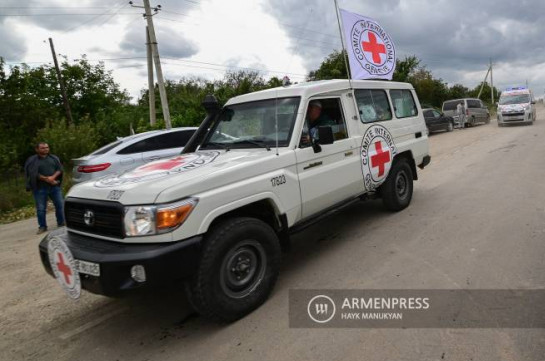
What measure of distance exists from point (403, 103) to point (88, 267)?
16.7ft

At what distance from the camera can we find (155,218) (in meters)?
2.77

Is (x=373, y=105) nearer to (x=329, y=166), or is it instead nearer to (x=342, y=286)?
(x=329, y=166)

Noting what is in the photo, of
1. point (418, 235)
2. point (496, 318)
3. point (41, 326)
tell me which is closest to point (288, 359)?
point (496, 318)

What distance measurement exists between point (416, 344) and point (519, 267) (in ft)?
5.71

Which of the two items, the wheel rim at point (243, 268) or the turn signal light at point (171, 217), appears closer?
the turn signal light at point (171, 217)

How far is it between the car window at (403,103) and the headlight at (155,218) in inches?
160

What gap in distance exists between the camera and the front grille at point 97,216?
9.52 ft

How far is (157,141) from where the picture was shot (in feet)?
27.0

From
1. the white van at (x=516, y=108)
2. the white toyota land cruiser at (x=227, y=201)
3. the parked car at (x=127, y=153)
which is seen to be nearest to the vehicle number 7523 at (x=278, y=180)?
the white toyota land cruiser at (x=227, y=201)

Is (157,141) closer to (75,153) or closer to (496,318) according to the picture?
(75,153)

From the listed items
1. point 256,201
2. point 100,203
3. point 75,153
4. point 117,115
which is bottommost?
point 256,201

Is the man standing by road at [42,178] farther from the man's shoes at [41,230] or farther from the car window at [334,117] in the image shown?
the car window at [334,117]

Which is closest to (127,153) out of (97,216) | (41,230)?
(41,230)

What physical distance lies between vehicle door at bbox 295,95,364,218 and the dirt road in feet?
2.30
